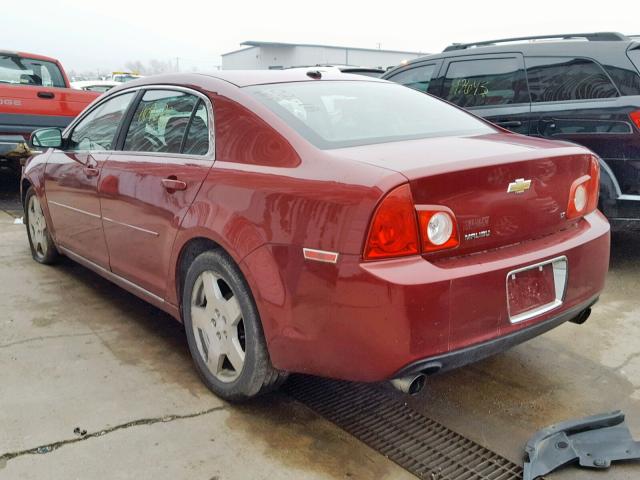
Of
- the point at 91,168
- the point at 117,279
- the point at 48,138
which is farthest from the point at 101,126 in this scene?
the point at 117,279

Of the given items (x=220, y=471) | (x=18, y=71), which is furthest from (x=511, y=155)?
(x=18, y=71)

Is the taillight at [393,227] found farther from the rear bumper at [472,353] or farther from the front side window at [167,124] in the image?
the front side window at [167,124]

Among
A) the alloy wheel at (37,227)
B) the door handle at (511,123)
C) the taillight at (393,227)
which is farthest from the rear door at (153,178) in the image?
the door handle at (511,123)

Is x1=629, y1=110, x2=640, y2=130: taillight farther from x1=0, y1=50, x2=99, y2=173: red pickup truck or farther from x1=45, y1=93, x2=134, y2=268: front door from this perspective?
x1=0, y1=50, x2=99, y2=173: red pickup truck

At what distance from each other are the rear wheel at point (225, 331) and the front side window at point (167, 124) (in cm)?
62

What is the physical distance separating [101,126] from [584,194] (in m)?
2.86

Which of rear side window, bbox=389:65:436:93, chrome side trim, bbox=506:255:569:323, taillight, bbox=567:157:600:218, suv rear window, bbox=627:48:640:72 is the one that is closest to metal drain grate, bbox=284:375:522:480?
chrome side trim, bbox=506:255:569:323

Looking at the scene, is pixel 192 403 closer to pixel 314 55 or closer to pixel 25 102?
pixel 25 102

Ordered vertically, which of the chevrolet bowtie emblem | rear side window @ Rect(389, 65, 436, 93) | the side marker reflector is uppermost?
rear side window @ Rect(389, 65, 436, 93)

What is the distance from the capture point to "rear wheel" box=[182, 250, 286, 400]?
2.58 m

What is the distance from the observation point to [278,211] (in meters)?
2.40

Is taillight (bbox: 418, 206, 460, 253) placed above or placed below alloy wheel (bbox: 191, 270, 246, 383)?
above

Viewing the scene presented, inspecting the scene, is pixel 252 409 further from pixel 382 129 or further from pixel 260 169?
pixel 382 129

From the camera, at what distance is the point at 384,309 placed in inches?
83.0
